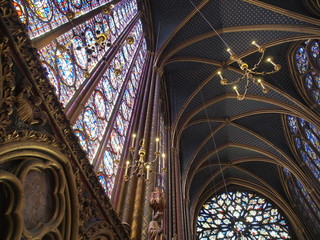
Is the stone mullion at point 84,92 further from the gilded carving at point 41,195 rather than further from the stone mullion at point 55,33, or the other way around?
the gilded carving at point 41,195

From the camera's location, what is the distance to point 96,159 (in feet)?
18.2

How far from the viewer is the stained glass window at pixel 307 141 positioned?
1261cm

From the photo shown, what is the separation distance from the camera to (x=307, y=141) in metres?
13.1

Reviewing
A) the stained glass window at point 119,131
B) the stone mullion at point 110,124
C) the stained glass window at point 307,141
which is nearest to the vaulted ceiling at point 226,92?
the stained glass window at point 307,141

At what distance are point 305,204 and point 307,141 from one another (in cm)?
356

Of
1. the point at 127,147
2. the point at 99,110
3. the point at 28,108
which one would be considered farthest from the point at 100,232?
the point at 127,147

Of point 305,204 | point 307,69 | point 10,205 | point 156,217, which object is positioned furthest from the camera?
point 305,204

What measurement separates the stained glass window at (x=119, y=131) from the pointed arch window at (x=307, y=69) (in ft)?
21.3

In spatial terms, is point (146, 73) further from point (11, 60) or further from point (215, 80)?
point (11, 60)

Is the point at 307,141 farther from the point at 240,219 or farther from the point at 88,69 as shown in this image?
the point at 88,69

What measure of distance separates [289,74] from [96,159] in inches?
398

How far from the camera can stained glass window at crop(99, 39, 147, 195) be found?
19.3 ft

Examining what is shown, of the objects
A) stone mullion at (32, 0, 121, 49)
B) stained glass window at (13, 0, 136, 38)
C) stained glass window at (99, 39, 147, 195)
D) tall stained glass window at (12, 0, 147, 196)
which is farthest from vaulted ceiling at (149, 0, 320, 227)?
stained glass window at (13, 0, 136, 38)

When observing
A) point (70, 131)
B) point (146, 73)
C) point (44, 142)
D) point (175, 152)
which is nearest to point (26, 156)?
point (44, 142)
